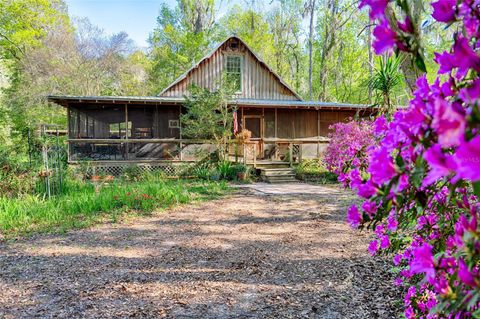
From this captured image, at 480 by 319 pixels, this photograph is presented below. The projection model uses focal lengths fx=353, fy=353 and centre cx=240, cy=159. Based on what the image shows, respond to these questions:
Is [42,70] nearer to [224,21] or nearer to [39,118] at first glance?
[39,118]

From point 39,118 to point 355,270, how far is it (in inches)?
860

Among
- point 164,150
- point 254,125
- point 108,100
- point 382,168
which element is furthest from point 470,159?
Result: point 254,125

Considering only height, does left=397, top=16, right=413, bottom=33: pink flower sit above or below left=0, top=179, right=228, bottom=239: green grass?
above

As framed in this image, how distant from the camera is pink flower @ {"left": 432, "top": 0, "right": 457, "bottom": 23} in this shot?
0.84m

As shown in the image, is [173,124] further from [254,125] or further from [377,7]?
[377,7]

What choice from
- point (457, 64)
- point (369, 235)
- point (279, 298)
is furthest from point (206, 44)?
point (457, 64)

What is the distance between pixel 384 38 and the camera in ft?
2.67

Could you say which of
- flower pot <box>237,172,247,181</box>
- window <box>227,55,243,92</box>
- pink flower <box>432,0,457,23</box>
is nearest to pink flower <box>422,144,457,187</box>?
pink flower <box>432,0,457,23</box>

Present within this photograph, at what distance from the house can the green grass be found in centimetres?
502

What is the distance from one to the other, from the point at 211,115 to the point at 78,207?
699 cm

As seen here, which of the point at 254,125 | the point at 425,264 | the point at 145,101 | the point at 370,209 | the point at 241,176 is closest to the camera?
the point at 425,264

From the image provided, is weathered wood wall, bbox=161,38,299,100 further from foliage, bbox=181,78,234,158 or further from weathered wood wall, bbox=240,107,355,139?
foliage, bbox=181,78,234,158

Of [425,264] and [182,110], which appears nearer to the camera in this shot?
[425,264]

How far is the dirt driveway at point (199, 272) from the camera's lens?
3260 mm
